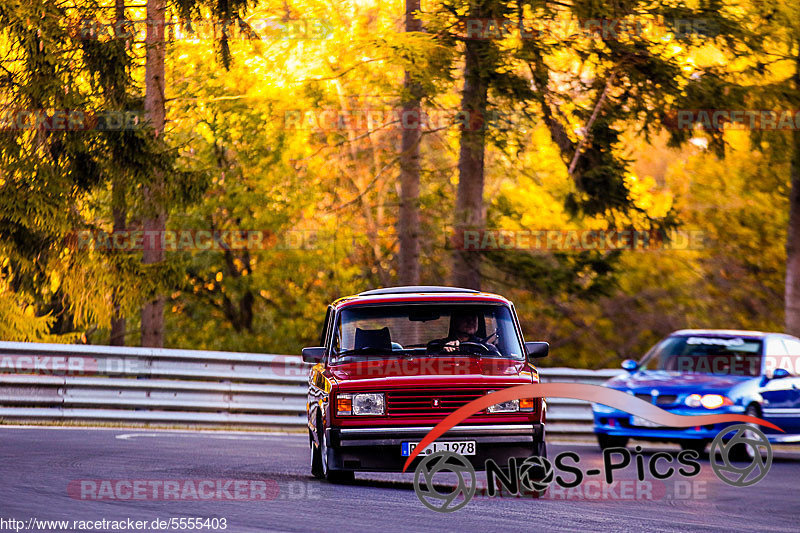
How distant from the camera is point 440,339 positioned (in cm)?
1248

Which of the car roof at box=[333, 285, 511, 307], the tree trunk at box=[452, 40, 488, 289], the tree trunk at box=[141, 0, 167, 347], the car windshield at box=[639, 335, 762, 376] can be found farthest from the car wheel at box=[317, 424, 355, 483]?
the tree trunk at box=[452, 40, 488, 289]

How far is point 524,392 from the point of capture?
1099cm

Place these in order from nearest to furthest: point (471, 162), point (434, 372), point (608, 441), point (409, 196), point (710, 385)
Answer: point (434, 372)
point (710, 385)
point (608, 441)
point (471, 162)
point (409, 196)

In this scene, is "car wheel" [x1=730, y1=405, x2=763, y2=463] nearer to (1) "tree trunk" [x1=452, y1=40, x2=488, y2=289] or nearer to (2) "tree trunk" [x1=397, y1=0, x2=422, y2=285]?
(1) "tree trunk" [x1=452, y1=40, x2=488, y2=289]

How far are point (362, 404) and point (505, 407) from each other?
1.21 m

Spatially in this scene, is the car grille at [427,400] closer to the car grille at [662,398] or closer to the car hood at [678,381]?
the car grille at [662,398]

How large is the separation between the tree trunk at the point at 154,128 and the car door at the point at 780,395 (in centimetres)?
1074

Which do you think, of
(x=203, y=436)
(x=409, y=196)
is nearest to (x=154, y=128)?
(x=203, y=436)

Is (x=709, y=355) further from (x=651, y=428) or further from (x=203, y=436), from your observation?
(x=203, y=436)

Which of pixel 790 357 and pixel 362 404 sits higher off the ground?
pixel 362 404

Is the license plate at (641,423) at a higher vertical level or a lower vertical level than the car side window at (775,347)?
lower

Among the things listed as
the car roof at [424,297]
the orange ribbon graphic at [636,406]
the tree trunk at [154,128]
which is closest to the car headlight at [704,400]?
the orange ribbon graphic at [636,406]

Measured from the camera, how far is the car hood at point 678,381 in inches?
679

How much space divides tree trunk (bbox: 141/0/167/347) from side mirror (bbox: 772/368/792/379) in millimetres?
10871
